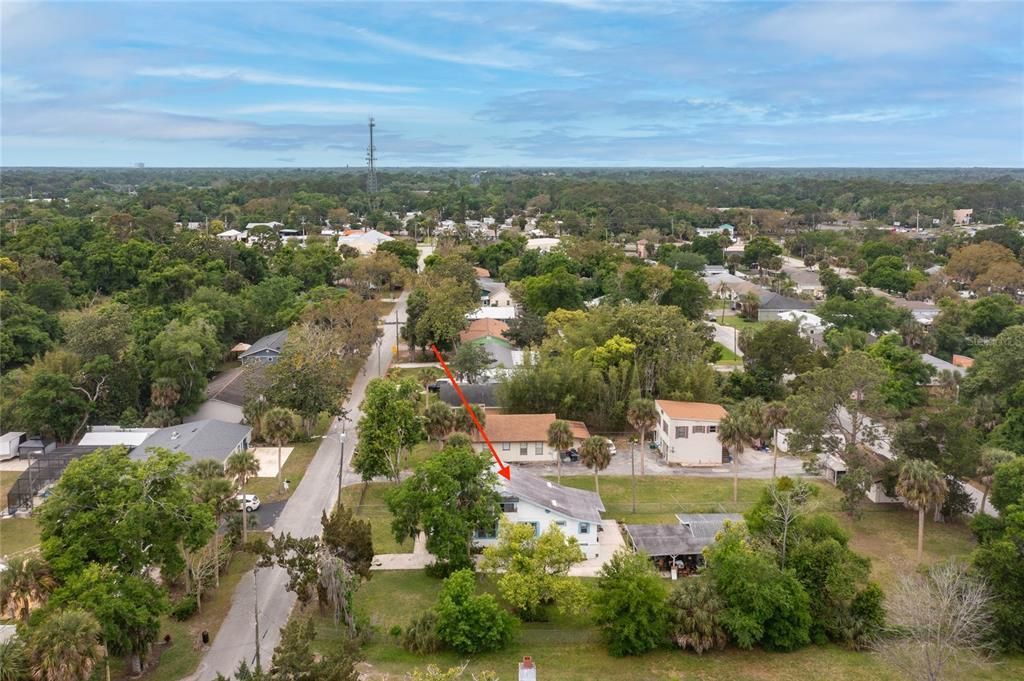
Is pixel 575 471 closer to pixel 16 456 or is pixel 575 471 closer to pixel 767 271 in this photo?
pixel 16 456

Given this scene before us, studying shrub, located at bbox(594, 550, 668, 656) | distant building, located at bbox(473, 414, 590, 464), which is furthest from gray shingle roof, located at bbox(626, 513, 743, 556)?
distant building, located at bbox(473, 414, 590, 464)

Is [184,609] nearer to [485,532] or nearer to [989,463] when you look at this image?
[485,532]

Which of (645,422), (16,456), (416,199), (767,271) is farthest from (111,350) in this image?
(416,199)

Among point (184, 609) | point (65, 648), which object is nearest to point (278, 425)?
point (184, 609)

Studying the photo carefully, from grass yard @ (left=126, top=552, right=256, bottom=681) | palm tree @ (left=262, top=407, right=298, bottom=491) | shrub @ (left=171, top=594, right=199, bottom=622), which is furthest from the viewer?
palm tree @ (left=262, top=407, right=298, bottom=491)

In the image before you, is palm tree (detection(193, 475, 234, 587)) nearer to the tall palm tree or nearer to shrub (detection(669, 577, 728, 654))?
shrub (detection(669, 577, 728, 654))
